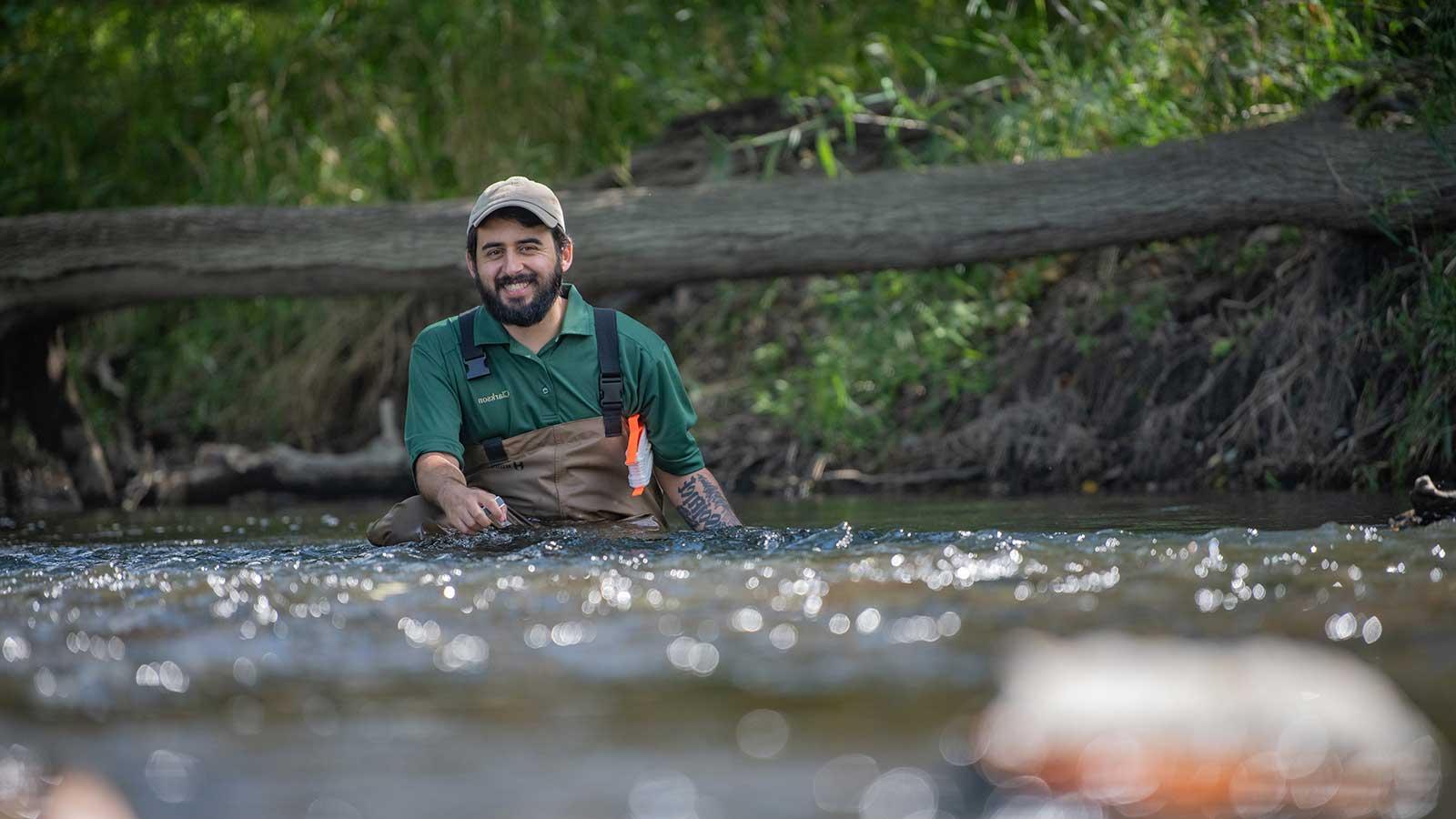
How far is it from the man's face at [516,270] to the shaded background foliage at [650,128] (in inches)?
122

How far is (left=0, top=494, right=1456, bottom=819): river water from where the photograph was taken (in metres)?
2.08

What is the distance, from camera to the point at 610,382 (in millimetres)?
5062

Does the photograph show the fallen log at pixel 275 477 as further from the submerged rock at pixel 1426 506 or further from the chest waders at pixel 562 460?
the submerged rock at pixel 1426 506

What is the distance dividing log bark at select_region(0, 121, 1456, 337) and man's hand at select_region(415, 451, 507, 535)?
266 centimetres

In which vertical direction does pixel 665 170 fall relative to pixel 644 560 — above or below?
above

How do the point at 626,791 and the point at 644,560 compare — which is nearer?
the point at 626,791

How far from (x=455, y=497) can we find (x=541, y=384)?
65 centimetres

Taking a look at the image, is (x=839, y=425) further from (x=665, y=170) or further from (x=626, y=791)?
(x=626, y=791)

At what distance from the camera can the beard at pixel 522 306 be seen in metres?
4.99

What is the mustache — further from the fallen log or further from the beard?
the fallen log

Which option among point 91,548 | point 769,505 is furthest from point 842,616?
point 769,505

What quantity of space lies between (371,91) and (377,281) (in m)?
3.88

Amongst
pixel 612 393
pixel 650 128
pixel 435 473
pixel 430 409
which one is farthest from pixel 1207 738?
pixel 650 128

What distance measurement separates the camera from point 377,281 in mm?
7508
